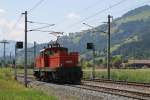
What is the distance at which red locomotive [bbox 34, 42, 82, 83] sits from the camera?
40.9 meters

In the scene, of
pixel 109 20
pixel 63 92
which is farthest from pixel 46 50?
pixel 63 92

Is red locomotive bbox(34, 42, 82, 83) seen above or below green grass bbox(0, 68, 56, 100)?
above

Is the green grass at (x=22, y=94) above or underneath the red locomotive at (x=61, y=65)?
underneath

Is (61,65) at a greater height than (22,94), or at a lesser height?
greater

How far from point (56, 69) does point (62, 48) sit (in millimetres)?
3240

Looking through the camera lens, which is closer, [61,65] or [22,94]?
[22,94]

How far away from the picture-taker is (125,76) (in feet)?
169

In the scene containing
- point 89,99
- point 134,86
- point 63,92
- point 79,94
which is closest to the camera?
point 89,99

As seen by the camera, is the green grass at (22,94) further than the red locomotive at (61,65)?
No

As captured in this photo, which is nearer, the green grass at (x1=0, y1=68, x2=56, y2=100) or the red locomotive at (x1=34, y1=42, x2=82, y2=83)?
the green grass at (x1=0, y1=68, x2=56, y2=100)

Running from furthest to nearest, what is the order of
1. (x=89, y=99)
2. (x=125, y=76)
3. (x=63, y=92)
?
1. (x=125, y=76)
2. (x=63, y=92)
3. (x=89, y=99)

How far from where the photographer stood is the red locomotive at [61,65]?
40875 millimetres

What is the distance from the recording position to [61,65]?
41.2m

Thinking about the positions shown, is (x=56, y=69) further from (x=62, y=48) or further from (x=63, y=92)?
(x=63, y=92)
